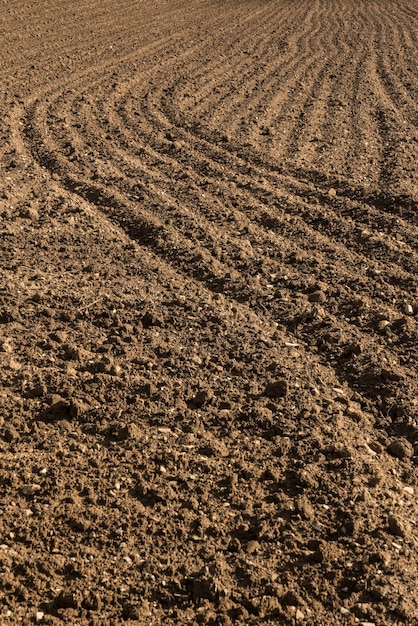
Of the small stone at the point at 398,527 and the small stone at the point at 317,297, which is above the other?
the small stone at the point at 317,297

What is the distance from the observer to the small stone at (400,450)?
4.66 m

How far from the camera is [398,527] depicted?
3.98 metres

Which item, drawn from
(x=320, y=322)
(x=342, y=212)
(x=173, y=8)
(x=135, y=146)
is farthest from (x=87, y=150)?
(x=173, y=8)

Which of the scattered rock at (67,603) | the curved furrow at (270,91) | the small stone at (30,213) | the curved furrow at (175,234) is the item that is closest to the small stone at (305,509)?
the scattered rock at (67,603)

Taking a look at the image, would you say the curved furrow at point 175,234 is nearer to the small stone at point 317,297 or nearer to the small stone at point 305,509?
the small stone at point 317,297

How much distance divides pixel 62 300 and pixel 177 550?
2648 mm

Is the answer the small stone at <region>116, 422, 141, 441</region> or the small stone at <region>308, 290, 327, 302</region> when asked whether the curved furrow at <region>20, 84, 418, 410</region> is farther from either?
the small stone at <region>116, 422, 141, 441</region>

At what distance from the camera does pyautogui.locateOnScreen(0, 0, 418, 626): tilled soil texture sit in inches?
146

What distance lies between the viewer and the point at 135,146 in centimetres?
948

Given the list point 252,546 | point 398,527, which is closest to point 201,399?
point 252,546

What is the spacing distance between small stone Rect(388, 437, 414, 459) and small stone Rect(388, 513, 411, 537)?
2.18 ft

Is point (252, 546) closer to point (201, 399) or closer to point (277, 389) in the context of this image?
point (201, 399)

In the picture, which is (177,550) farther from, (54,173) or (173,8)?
(173,8)

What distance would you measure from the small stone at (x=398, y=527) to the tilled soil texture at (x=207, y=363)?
15 millimetres
